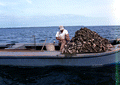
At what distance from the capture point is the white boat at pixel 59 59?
6.96 m

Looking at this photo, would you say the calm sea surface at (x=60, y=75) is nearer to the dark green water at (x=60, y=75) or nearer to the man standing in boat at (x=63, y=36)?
the dark green water at (x=60, y=75)

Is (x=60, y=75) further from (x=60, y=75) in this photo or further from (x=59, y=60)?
(x=59, y=60)

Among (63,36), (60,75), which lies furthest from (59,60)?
(63,36)

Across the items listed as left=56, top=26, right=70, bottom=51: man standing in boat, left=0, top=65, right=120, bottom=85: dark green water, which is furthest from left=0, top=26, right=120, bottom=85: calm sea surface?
left=56, top=26, right=70, bottom=51: man standing in boat

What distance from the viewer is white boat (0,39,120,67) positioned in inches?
274

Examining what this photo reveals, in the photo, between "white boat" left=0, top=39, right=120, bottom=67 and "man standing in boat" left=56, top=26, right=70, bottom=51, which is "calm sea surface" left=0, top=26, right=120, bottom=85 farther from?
"man standing in boat" left=56, top=26, right=70, bottom=51

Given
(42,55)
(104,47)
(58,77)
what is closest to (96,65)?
(104,47)

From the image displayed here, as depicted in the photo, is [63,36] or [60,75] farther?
[63,36]

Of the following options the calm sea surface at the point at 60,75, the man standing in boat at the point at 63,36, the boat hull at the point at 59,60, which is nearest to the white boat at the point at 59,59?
the boat hull at the point at 59,60

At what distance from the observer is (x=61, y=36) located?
7.60m

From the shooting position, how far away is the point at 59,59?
7.12 m

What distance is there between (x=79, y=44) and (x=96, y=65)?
4.93ft

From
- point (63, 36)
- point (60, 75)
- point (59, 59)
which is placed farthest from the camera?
point (63, 36)

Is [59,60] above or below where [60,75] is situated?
above
